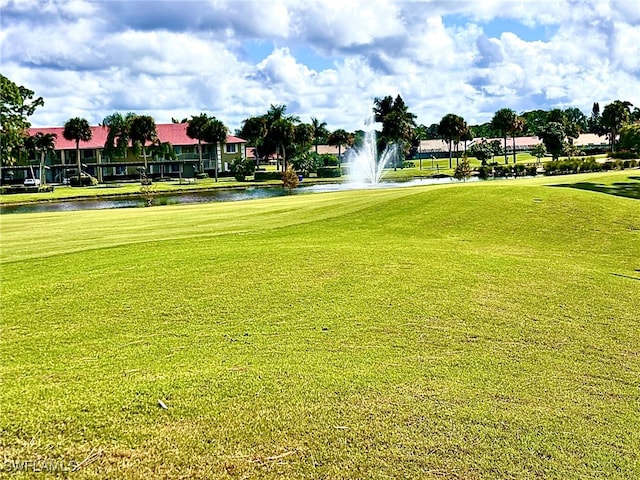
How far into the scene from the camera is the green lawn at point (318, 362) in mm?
4379

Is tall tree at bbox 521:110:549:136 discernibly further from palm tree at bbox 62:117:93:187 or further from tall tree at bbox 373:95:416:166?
palm tree at bbox 62:117:93:187

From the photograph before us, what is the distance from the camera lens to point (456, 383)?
5699 mm

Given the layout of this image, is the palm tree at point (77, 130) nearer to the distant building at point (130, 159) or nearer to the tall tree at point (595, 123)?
the distant building at point (130, 159)

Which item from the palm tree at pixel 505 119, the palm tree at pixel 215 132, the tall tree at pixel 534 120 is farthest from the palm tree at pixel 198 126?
the tall tree at pixel 534 120

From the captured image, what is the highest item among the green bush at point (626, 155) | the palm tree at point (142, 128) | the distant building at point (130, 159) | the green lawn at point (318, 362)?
the palm tree at point (142, 128)

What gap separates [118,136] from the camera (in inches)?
3477

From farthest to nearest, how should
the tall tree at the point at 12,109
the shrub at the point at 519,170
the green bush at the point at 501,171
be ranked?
the green bush at the point at 501,171
the shrub at the point at 519,170
the tall tree at the point at 12,109

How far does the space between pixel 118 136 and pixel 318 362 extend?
8857 cm

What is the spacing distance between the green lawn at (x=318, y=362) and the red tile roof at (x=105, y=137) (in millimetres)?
85139

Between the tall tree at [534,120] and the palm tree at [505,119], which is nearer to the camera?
the palm tree at [505,119]

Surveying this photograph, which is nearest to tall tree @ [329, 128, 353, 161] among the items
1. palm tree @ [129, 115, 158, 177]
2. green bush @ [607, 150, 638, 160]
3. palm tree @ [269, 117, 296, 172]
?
palm tree @ [269, 117, 296, 172]

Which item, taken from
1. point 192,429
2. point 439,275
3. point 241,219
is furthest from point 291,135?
point 192,429

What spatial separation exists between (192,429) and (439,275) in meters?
6.50

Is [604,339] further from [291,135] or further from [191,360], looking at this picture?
[291,135]
